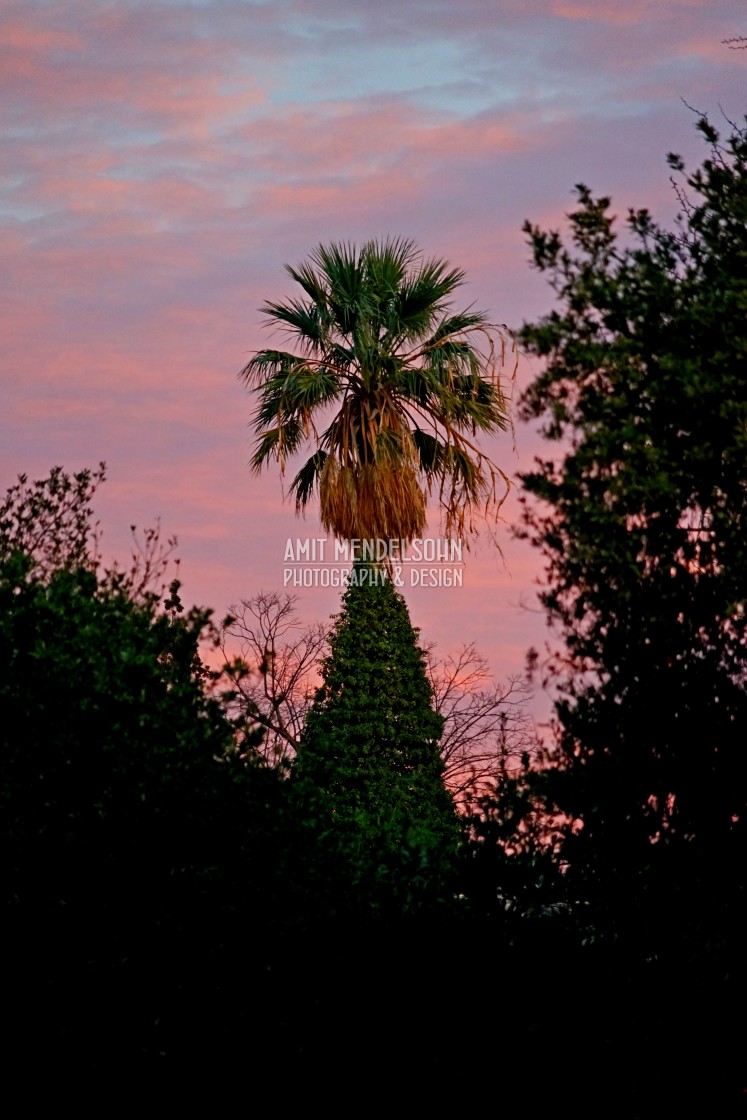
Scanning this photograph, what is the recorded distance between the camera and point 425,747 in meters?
20.2

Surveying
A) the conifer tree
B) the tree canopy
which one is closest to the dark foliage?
the tree canopy

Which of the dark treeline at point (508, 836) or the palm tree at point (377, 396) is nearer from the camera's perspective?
the dark treeline at point (508, 836)

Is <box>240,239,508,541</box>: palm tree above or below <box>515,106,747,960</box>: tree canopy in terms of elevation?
above

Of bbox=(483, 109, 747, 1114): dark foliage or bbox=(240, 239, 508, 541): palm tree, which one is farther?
bbox=(240, 239, 508, 541): palm tree

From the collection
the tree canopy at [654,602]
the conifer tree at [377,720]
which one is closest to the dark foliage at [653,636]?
the tree canopy at [654,602]

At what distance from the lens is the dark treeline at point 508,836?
7.73 metres

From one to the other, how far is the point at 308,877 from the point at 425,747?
37.6 feet

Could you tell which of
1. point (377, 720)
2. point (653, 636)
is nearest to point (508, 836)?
point (653, 636)

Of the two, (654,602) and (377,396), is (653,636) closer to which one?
(654,602)

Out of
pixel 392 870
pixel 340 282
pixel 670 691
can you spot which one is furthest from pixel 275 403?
pixel 670 691

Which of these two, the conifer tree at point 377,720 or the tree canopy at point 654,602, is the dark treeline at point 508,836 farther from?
the conifer tree at point 377,720

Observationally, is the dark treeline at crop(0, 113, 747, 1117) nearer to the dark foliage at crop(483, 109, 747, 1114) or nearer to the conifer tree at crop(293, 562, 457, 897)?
the dark foliage at crop(483, 109, 747, 1114)

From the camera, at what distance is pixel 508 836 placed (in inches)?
368

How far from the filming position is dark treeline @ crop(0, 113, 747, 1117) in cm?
773
